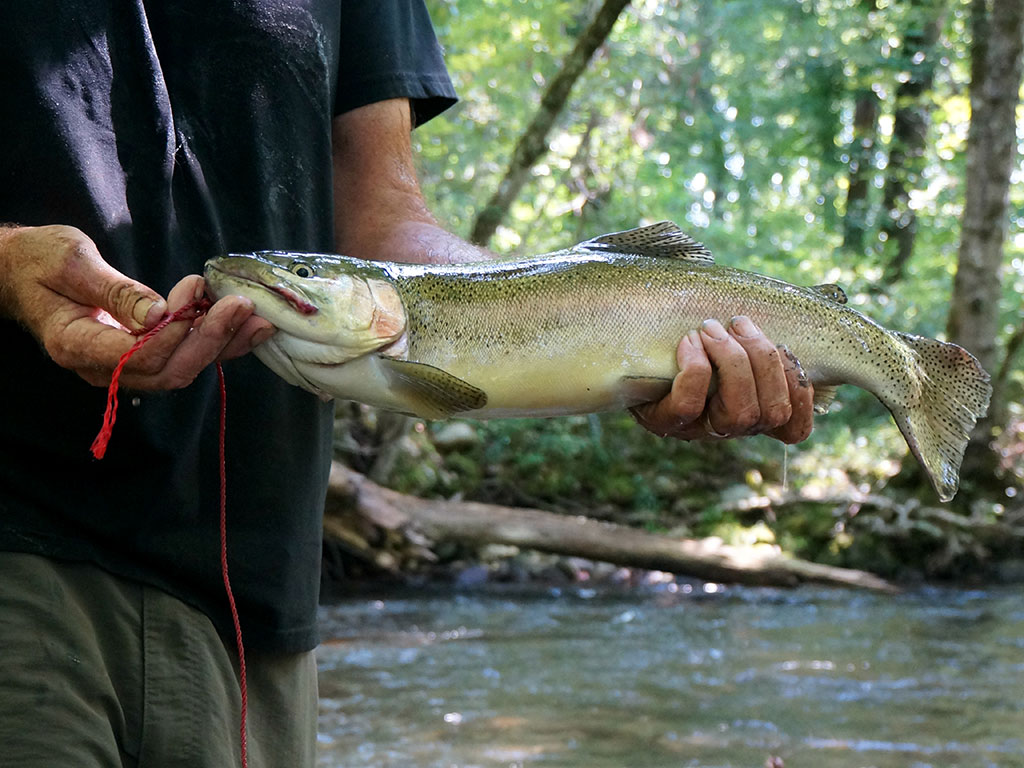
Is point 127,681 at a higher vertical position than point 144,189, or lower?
lower

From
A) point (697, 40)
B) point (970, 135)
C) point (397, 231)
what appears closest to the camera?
point (397, 231)

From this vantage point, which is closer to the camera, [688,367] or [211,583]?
[211,583]

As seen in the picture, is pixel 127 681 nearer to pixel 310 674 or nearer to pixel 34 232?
pixel 310 674

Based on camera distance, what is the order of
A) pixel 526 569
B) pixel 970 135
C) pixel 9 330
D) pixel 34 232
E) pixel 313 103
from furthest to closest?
1. pixel 970 135
2. pixel 526 569
3. pixel 313 103
4. pixel 9 330
5. pixel 34 232

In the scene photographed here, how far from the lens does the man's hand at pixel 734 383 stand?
2.30 metres

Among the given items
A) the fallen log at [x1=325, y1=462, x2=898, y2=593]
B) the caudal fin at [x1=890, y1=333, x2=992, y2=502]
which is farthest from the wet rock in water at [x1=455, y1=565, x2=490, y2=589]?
the caudal fin at [x1=890, y1=333, x2=992, y2=502]

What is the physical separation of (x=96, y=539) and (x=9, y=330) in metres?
0.37

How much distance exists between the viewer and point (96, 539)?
1.76 metres

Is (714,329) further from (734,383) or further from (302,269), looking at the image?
(302,269)

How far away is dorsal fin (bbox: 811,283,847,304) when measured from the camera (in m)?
2.66

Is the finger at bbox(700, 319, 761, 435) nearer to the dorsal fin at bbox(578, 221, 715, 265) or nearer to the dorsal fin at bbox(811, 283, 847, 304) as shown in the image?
the dorsal fin at bbox(578, 221, 715, 265)

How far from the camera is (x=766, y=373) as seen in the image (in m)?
2.32

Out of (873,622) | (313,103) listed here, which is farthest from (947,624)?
(313,103)

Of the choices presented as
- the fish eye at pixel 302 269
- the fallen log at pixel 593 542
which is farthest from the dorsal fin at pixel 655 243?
the fallen log at pixel 593 542
